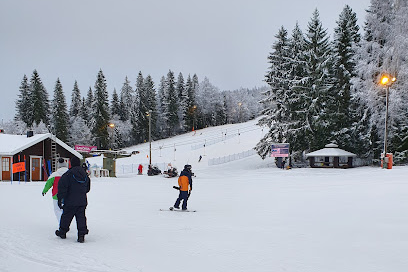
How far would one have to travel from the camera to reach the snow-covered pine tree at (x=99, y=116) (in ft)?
212

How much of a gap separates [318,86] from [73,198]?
3216 cm

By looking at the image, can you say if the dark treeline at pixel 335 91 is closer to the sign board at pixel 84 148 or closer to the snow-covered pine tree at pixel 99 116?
the sign board at pixel 84 148

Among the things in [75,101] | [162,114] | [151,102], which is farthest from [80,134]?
[162,114]

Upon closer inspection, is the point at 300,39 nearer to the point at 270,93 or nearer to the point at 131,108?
the point at 270,93

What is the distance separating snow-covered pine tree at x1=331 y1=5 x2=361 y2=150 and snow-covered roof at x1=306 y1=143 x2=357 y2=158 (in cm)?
148

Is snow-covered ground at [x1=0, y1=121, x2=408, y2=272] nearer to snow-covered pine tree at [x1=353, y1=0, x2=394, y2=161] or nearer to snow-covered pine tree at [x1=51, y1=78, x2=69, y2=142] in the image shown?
snow-covered pine tree at [x1=353, y1=0, x2=394, y2=161]

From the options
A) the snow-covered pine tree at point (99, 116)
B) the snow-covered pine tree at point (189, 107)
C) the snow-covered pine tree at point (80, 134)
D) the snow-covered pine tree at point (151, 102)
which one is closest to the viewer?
the snow-covered pine tree at point (99, 116)

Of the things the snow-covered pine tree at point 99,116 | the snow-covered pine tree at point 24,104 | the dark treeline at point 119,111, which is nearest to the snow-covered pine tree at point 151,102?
the dark treeline at point 119,111

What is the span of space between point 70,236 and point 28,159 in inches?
937

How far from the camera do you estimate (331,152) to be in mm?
31266

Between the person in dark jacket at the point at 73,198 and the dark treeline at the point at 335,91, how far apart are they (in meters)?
26.3

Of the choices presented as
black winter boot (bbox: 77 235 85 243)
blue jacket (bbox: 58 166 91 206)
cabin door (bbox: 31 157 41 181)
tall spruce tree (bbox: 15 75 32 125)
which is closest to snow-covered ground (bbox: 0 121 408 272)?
black winter boot (bbox: 77 235 85 243)

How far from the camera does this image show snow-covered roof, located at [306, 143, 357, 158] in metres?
30.9

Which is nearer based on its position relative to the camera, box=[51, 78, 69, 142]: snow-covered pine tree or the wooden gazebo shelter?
the wooden gazebo shelter
